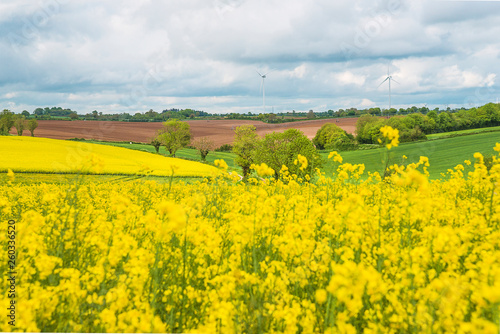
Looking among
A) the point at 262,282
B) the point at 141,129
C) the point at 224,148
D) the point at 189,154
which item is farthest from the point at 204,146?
the point at 262,282

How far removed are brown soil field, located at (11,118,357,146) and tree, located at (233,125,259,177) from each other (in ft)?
11.3

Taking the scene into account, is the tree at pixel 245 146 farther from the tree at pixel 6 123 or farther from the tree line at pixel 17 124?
the tree at pixel 6 123

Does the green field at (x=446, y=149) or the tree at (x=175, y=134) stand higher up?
the tree at (x=175, y=134)

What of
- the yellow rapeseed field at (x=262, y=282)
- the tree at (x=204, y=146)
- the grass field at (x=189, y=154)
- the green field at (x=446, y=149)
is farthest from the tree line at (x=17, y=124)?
the yellow rapeseed field at (x=262, y=282)

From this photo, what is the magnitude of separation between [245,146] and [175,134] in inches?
833

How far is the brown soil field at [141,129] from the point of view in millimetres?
32906

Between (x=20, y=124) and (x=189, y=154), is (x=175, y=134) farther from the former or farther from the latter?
(x=20, y=124)

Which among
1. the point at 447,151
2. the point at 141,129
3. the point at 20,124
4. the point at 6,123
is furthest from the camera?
the point at 141,129

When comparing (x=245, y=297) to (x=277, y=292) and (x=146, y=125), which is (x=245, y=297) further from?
(x=146, y=125)

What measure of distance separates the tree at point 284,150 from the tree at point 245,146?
7251 mm

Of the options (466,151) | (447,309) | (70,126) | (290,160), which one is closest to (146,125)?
(70,126)

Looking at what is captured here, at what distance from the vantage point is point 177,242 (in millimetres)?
4574

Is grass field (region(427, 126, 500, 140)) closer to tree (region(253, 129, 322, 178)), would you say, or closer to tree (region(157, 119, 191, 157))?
tree (region(253, 129, 322, 178))

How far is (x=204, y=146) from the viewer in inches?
1951
